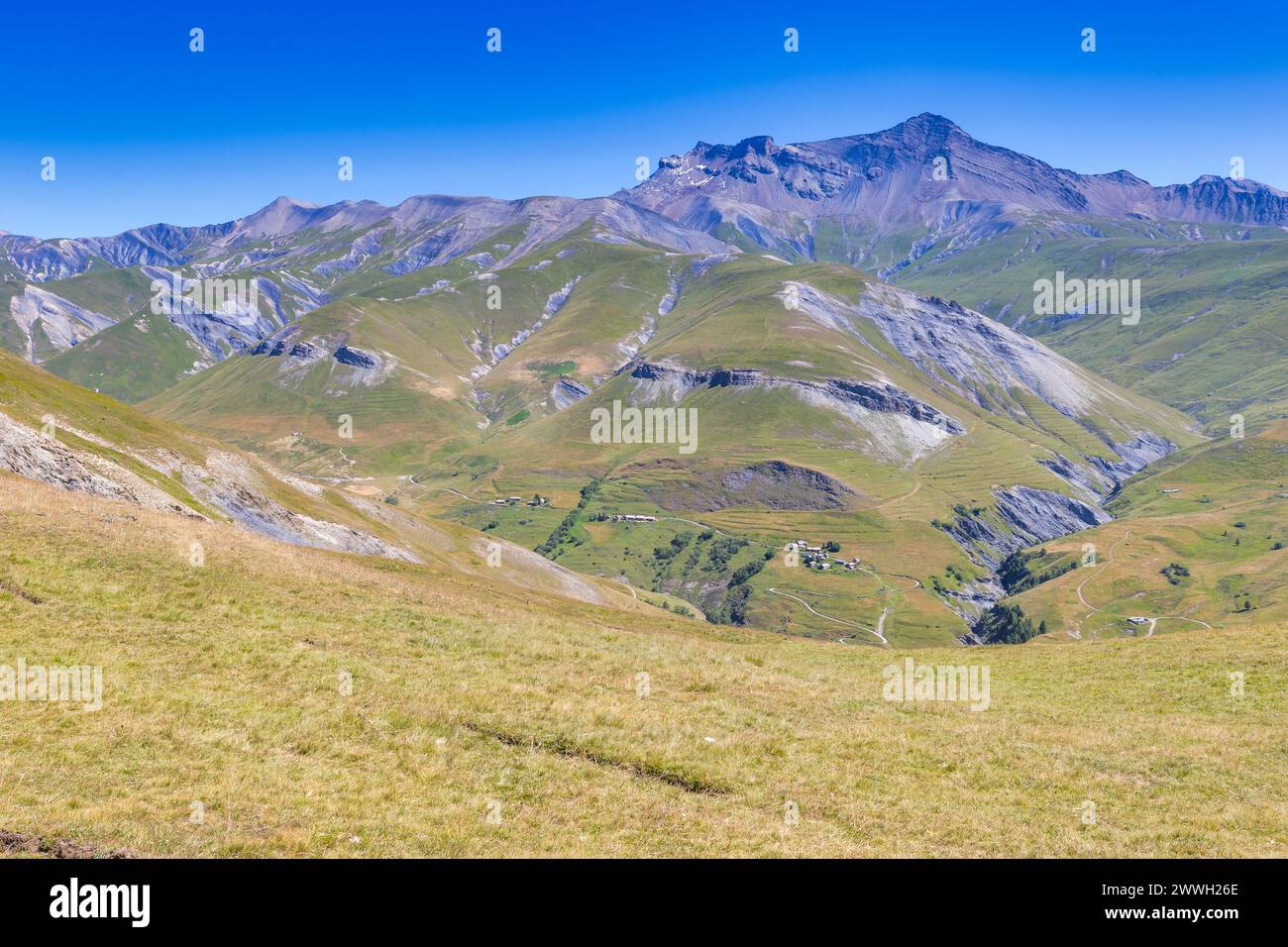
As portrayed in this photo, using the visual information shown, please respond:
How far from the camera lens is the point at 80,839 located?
1605 cm

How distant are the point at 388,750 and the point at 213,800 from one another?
5.29 meters

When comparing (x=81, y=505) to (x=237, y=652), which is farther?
(x=81, y=505)

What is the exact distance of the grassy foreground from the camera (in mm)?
18844

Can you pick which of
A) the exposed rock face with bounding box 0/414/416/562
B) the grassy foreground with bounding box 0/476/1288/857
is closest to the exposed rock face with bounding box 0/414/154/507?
the exposed rock face with bounding box 0/414/416/562

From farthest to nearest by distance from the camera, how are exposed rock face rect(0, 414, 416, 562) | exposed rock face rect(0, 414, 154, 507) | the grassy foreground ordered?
exposed rock face rect(0, 414, 416, 562) < exposed rock face rect(0, 414, 154, 507) < the grassy foreground

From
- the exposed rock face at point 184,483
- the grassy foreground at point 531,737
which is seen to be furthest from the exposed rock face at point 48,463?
the grassy foreground at point 531,737

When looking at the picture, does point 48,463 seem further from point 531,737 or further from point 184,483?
point 531,737

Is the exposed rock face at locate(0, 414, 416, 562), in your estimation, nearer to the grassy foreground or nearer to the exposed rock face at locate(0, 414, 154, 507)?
the exposed rock face at locate(0, 414, 154, 507)

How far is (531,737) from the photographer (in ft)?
82.3

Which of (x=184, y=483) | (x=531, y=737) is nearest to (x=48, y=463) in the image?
(x=184, y=483)
